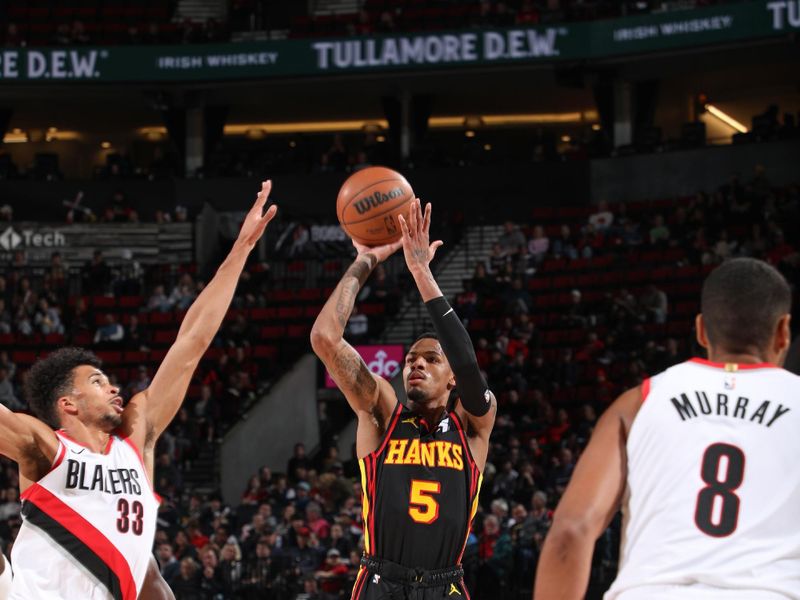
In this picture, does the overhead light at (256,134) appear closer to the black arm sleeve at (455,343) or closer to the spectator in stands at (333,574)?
the spectator in stands at (333,574)

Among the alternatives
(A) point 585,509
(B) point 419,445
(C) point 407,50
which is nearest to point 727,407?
(A) point 585,509

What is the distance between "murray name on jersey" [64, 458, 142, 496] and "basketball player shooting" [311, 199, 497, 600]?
48.3 inches

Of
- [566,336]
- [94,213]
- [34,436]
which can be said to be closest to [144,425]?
[34,436]

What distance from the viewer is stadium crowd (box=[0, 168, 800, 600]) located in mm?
15141

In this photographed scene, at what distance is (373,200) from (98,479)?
8.29 feet

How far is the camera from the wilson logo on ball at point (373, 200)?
302 inches

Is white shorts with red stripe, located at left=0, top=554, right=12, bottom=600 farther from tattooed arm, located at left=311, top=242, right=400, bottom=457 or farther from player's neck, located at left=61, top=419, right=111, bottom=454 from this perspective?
tattooed arm, located at left=311, top=242, right=400, bottom=457

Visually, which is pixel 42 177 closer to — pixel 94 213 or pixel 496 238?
pixel 94 213

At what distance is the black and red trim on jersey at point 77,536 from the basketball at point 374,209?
2.51 metres

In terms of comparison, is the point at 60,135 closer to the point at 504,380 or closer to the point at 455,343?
the point at 504,380

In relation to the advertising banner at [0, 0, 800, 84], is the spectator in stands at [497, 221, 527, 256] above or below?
below

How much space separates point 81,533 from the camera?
578 cm

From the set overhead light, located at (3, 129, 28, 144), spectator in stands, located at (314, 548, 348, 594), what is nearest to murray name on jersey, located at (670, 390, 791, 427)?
spectator in stands, located at (314, 548, 348, 594)

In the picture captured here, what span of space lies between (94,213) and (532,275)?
11.7 metres
